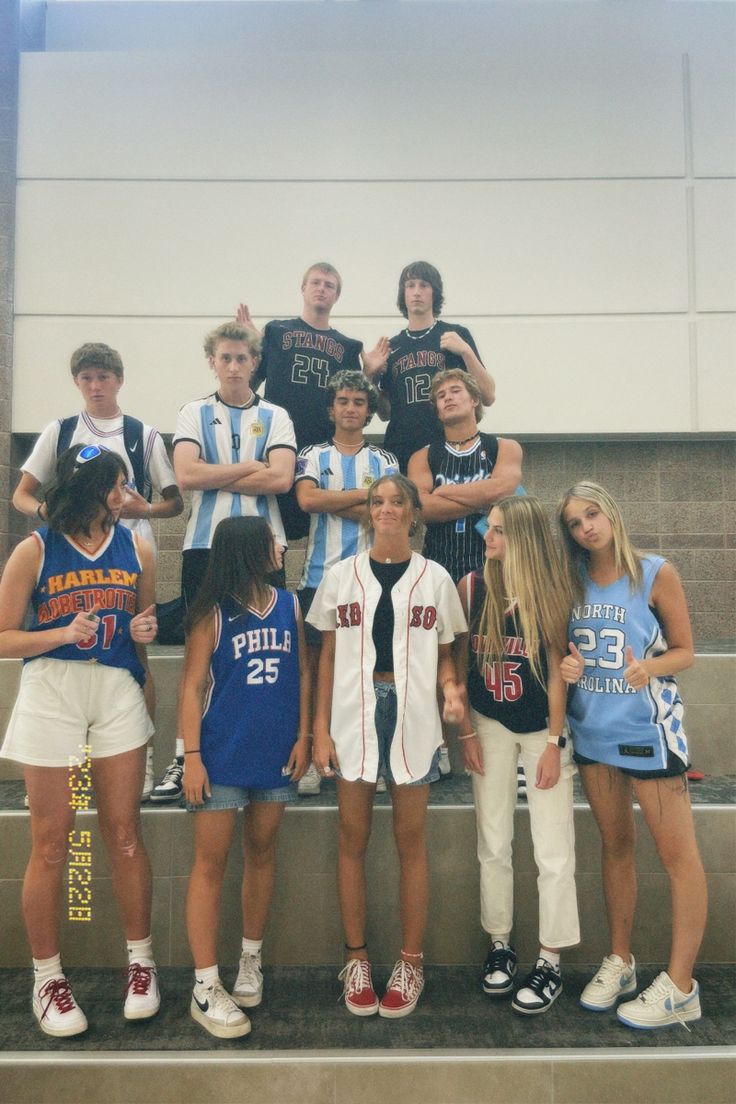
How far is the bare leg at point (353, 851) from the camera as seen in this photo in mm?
1945

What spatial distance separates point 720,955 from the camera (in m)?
2.19

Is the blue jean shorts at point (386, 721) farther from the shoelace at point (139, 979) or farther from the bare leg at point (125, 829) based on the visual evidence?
the shoelace at point (139, 979)

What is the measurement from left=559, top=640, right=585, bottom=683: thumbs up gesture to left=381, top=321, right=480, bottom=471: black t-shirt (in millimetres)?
1095

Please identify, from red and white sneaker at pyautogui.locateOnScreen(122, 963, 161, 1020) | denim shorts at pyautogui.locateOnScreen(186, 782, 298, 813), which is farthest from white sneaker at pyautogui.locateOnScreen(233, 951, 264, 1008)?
denim shorts at pyautogui.locateOnScreen(186, 782, 298, 813)

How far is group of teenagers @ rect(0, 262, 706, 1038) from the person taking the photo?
1.86 metres

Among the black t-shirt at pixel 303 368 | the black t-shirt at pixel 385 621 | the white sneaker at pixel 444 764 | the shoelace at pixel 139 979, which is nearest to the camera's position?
the shoelace at pixel 139 979

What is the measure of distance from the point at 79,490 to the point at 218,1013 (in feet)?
4.75

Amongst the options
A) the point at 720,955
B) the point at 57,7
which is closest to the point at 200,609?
the point at 720,955

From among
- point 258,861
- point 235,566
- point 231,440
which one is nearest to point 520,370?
point 231,440

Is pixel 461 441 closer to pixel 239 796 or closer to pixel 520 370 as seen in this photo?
pixel 239 796

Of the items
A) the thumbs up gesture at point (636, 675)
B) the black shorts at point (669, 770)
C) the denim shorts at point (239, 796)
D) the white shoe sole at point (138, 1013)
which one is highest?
the thumbs up gesture at point (636, 675)

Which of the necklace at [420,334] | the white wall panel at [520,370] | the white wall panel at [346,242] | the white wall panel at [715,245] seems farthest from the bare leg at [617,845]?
the white wall panel at [715,245]

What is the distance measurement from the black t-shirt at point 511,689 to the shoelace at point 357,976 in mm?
780

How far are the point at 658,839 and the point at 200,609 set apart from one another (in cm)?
143
